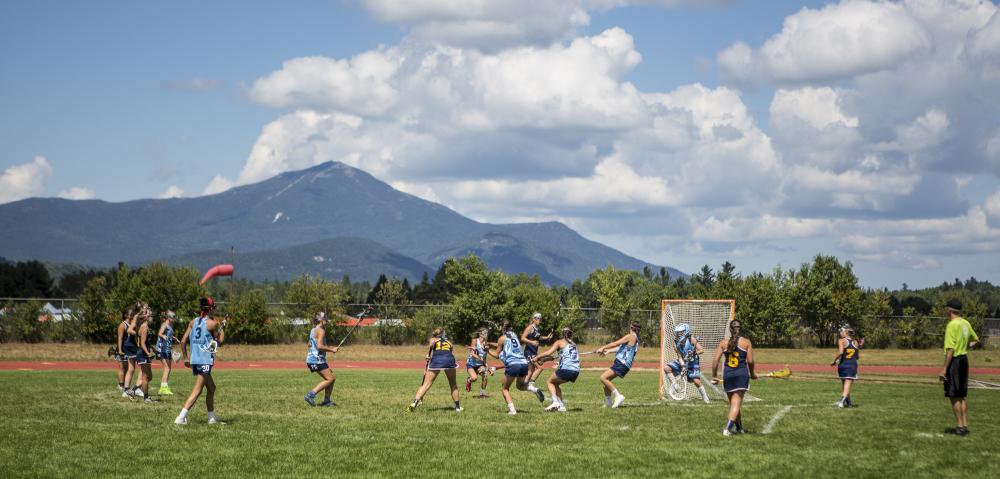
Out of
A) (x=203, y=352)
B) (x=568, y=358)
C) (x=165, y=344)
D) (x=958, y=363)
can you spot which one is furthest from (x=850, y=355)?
(x=165, y=344)

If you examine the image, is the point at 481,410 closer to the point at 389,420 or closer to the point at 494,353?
the point at 494,353

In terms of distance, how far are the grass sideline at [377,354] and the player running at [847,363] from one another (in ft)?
86.5

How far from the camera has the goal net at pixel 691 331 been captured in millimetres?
26734

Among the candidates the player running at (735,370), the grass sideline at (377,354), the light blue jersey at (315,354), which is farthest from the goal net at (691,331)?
the grass sideline at (377,354)

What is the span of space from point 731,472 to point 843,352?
1320 cm

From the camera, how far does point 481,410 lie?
22641 mm

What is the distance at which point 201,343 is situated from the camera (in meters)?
18.6

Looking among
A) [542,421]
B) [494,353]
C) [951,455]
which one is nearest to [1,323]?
→ [494,353]

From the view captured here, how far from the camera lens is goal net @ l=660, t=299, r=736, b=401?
2673cm

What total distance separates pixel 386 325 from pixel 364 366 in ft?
49.6

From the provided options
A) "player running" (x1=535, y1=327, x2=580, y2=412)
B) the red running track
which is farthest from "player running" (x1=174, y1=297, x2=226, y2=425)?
the red running track

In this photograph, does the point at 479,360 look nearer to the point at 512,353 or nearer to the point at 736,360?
the point at 512,353

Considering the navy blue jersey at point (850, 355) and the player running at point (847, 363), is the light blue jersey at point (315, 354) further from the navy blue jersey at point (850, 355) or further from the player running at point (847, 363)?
the navy blue jersey at point (850, 355)

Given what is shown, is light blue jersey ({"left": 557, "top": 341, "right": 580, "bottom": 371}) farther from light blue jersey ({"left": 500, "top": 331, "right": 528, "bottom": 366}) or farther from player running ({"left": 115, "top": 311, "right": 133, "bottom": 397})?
player running ({"left": 115, "top": 311, "right": 133, "bottom": 397})
